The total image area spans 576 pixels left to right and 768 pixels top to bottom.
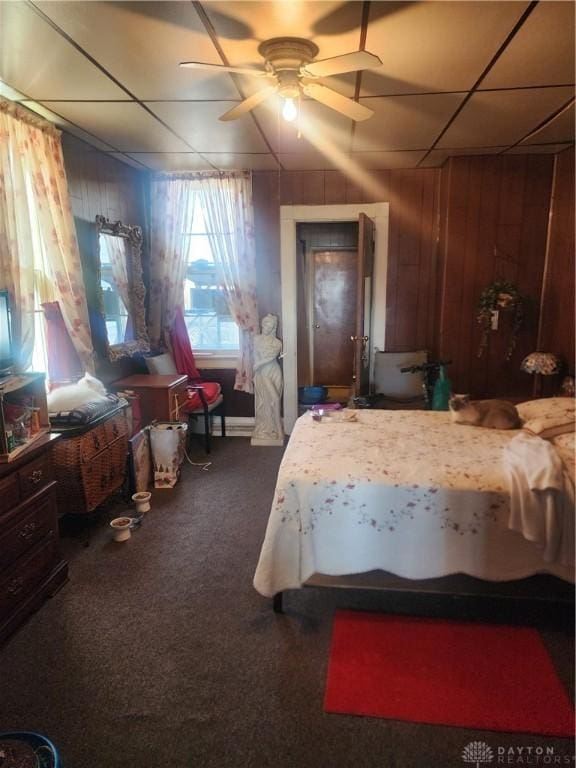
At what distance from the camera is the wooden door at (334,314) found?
19.5 ft

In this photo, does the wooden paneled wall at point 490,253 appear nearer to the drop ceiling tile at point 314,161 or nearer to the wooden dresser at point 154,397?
the drop ceiling tile at point 314,161

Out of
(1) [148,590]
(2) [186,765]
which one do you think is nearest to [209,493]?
(1) [148,590]

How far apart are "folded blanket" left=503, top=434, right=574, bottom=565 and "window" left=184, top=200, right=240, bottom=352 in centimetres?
315

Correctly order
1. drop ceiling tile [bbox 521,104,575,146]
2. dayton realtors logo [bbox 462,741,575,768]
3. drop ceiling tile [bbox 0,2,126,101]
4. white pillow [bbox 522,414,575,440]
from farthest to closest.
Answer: drop ceiling tile [bbox 521,104,575,146] < white pillow [bbox 522,414,575,440] < drop ceiling tile [bbox 0,2,126,101] < dayton realtors logo [bbox 462,741,575,768]

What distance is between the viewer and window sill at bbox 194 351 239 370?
176 inches

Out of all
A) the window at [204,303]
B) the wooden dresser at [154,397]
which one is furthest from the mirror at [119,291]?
the window at [204,303]

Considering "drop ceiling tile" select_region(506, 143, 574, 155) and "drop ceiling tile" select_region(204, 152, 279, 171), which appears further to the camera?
"drop ceiling tile" select_region(204, 152, 279, 171)

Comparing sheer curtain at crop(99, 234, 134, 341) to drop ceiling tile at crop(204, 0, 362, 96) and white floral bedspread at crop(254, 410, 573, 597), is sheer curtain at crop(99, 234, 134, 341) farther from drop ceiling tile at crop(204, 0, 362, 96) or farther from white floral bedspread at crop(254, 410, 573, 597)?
white floral bedspread at crop(254, 410, 573, 597)

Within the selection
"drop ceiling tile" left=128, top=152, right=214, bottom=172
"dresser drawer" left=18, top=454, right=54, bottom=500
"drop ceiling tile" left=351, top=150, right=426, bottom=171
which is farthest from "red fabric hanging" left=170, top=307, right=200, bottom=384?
"dresser drawer" left=18, top=454, right=54, bottom=500

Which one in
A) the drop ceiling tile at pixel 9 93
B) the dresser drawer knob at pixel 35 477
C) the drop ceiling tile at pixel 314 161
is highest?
the drop ceiling tile at pixel 314 161

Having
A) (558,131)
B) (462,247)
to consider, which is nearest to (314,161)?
(462,247)

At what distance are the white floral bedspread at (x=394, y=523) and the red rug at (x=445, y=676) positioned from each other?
24 cm

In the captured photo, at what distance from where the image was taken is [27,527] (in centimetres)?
200

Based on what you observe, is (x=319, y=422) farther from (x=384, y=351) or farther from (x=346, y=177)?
(x=346, y=177)
